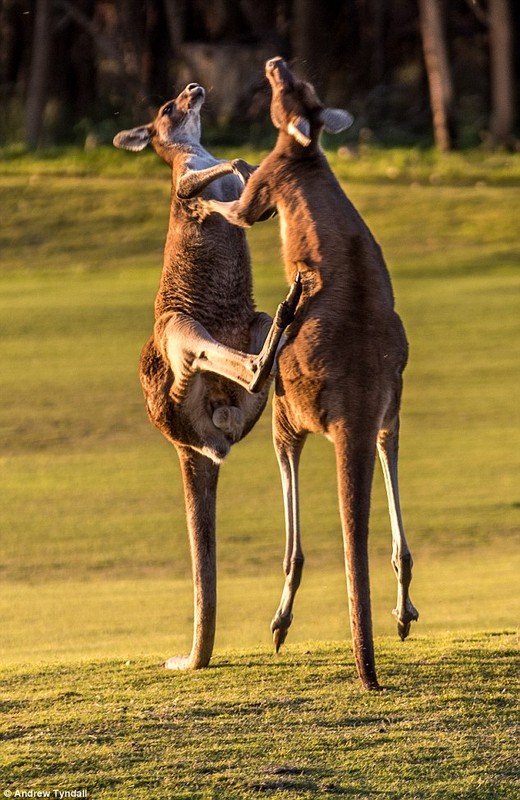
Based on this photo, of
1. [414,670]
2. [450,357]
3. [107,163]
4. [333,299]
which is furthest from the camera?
[107,163]

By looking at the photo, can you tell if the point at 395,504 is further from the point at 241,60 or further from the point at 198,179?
the point at 241,60

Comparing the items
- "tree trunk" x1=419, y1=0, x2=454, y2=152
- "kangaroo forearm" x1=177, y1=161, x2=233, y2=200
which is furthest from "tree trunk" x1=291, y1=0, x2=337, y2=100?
"kangaroo forearm" x1=177, y1=161, x2=233, y2=200

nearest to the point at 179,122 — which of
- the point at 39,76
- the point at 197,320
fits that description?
the point at 197,320

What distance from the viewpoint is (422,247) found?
19.0 m

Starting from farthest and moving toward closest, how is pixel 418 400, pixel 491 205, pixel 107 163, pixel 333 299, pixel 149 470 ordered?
pixel 107 163, pixel 491 205, pixel 418 400, pixel 149 470, pixel 333 299

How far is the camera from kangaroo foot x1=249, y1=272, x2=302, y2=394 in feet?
14.7

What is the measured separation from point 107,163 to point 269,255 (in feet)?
19.0

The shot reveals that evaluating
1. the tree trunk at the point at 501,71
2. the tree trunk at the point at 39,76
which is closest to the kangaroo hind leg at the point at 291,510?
the tree trunk at the point at 501,71

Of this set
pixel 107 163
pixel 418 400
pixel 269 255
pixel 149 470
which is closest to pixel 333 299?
pixel 149 470

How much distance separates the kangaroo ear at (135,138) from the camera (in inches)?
218

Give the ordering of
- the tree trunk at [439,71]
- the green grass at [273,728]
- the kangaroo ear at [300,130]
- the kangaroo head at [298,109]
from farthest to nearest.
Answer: the tree trunk at [439,71]
the kangaroo head at [298,109]
the kangaroo ear at [300,130]
the green grass at [273,728]

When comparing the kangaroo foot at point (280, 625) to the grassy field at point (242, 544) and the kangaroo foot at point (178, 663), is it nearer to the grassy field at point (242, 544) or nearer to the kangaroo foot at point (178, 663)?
the grassy field at point (242, 544)

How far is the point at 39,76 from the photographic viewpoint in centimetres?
2452

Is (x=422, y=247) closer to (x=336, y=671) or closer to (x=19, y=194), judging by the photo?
(x=19, y=194)
